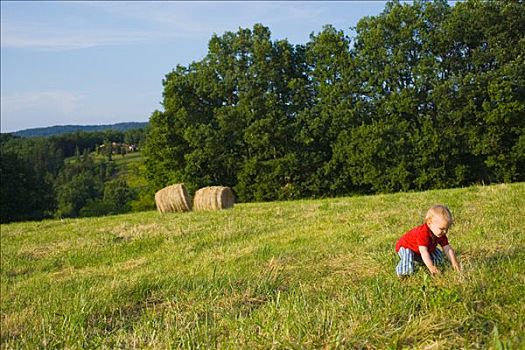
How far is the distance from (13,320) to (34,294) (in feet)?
9.61

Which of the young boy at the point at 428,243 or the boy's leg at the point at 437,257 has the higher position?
the young boy at the point at 428,243

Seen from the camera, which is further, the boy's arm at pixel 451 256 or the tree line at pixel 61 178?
the tree line at pixel 61 178

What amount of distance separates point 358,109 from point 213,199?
16.1 meters

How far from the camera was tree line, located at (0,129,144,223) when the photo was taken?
4434cm

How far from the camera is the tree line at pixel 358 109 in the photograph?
2998 cm

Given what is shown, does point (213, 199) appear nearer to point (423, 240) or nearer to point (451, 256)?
point (423, 240)

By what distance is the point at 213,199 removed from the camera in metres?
20.2

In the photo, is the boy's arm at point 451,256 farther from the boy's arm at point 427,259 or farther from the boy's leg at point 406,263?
the boy's leg at point 406,263

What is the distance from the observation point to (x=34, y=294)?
8.06m

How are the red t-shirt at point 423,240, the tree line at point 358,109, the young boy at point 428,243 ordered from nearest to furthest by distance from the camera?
the young boy at point 428,243 < the red t-shirt at point 423,240 < the tree line at point 358,109

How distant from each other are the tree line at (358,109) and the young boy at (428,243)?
26.4 m

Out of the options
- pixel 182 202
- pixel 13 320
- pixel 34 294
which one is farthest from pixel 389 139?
pixel 13 320

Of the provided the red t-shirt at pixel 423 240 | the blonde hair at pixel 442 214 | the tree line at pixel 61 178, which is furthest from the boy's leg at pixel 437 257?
the tree line at pixel 61 178

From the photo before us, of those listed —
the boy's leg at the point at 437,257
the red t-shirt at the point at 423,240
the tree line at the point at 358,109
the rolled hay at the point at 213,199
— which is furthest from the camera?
the tree line at the point at 358,109
